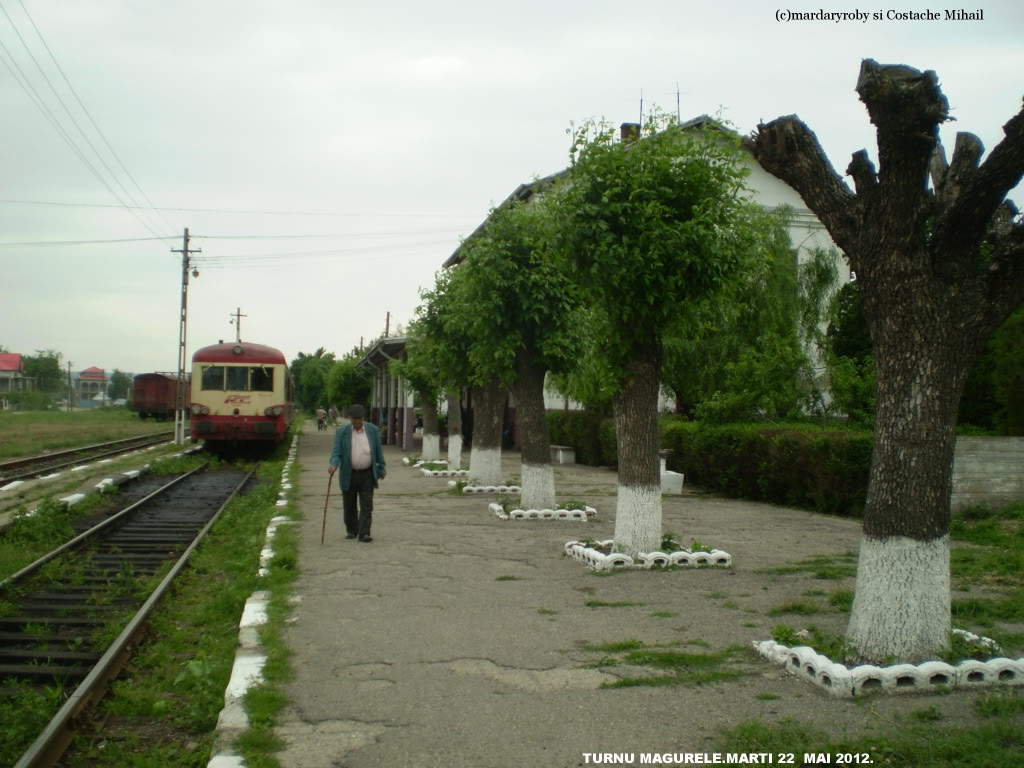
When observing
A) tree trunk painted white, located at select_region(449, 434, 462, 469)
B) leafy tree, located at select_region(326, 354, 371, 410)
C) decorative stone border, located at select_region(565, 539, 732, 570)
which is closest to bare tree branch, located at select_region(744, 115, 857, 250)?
decorative stone border, located at select_region(565, 539, 732, 570)

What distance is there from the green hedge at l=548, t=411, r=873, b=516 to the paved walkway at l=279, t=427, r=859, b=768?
1676 millimetres

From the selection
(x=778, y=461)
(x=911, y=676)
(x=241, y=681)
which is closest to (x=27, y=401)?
(x=778, y=461)

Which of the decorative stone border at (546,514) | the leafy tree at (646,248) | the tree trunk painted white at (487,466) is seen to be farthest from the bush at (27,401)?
the leafy tree at (646,248)

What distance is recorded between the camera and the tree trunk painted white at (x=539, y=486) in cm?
1402

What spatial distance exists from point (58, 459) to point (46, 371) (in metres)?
106

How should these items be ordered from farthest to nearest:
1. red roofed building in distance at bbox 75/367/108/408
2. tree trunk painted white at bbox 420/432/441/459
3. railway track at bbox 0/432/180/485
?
red roofed building in distance at bbox 75/367/108/408 < tree trunk painted white at bbox 420/432/441/459 < railway track at bbox 0/432/180/485

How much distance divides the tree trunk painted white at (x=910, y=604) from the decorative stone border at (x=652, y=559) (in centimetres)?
383

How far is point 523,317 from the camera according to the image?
45.0 feet

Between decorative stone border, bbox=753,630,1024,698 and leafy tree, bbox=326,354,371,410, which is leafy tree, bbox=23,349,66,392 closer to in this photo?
leafy tree, bbox=326,354,371,410

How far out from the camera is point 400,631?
22.4ft

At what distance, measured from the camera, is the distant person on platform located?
36.8ft

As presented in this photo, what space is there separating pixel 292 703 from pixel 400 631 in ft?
5.53

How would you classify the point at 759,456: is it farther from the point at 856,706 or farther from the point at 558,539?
the point at 856,706

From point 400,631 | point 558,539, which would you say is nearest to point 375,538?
point 558,539
